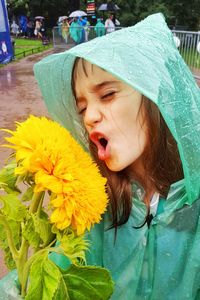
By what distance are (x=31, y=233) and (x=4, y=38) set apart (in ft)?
38.3

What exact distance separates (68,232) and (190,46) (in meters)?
9.56

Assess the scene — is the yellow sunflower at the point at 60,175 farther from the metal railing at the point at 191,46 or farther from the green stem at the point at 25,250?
the metal railing at the point at 191,46

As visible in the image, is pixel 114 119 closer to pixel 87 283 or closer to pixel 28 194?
pixel 28 194

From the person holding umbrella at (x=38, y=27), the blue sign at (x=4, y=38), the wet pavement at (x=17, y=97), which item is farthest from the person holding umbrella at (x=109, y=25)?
the person holding umbrella at (x=38, y=27)

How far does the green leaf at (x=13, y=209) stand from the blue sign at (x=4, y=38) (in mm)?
10649

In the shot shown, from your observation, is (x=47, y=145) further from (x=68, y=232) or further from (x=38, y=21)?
(x=38, y=21)

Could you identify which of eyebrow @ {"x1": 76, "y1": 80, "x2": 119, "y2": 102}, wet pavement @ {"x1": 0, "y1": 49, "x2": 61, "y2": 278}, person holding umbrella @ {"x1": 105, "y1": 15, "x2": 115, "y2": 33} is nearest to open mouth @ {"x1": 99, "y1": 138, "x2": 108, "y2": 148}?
eyebrow @ {"x1": 76, "y1": 80, "x2": 119, "y2": 102}

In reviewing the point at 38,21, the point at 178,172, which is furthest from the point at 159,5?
the point at 178,172

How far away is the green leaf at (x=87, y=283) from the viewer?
0.80 m

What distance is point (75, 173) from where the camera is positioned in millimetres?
799

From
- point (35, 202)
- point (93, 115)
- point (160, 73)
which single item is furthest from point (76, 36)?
point (35, 202)

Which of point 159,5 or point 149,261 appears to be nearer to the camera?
point 149,261

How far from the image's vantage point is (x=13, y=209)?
0.83 m

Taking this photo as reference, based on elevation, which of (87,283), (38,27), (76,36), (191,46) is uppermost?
(87,283)
